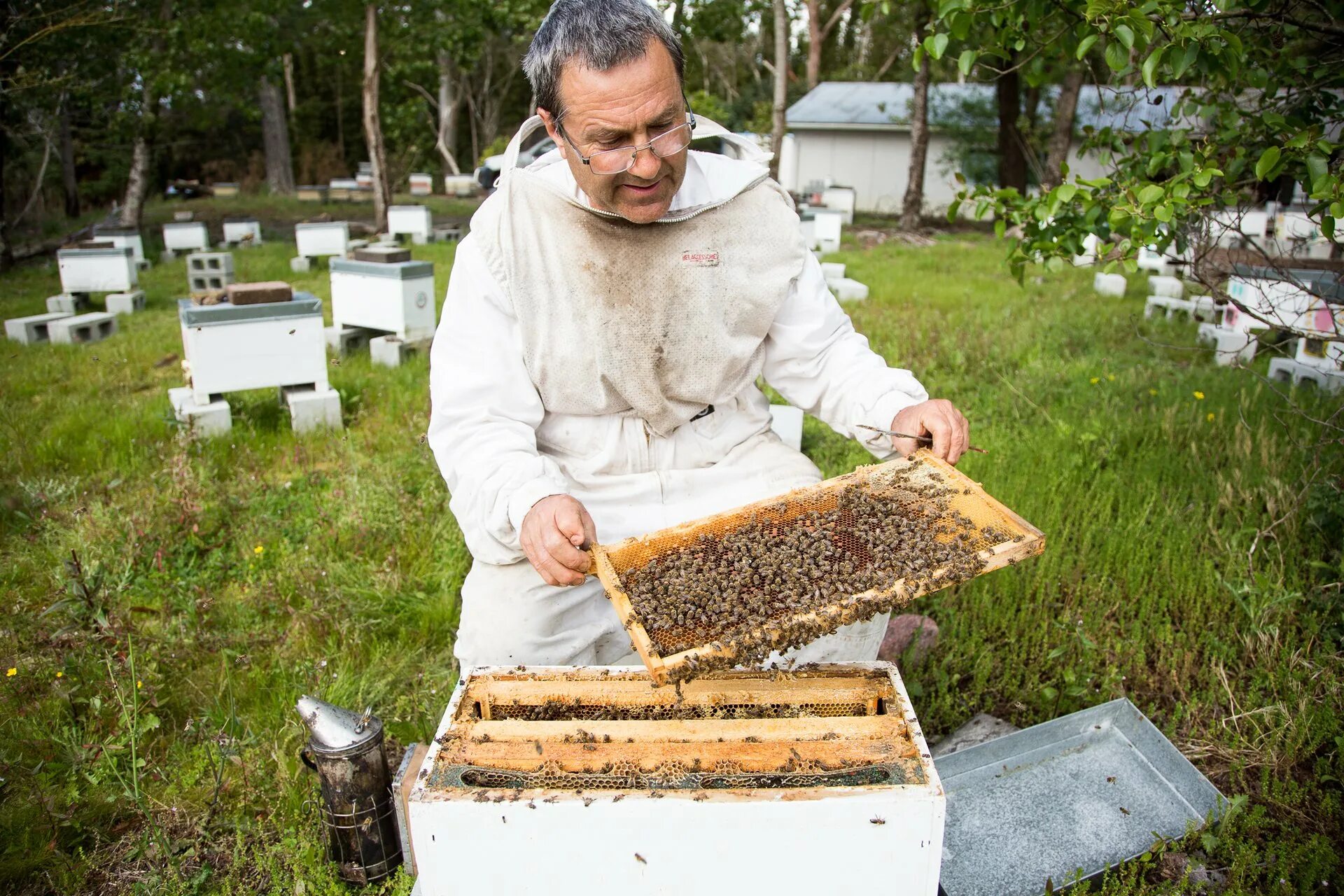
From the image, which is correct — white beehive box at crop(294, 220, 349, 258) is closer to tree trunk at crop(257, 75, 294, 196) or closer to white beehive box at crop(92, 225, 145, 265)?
white beehive box at crop(92, 225, 145, 265)

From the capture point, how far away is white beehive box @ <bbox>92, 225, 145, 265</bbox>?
11.7 metres

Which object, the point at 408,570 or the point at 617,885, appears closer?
the point at 617,885

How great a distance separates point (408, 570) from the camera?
12.8 feet

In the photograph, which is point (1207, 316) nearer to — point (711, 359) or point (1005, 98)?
point (711, 359)

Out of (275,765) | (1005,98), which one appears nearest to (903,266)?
(1005,98)

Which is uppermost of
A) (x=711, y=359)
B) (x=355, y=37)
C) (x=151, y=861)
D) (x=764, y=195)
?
(x=355, y=37)

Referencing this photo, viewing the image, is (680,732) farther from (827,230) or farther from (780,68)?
(827,230)

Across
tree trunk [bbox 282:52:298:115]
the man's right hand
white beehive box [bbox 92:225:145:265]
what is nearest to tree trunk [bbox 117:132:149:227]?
white beehive box [bbox 92:225:145:265]

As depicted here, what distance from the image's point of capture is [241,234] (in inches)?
599

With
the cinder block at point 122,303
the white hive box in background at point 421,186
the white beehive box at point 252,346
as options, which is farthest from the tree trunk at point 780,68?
the white hive box in background at point 421,186

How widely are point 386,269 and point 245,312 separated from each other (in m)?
1.69

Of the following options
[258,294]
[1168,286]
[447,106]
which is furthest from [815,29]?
[447,106]

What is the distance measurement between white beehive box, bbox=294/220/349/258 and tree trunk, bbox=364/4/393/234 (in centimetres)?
199

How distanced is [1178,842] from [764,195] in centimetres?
209
